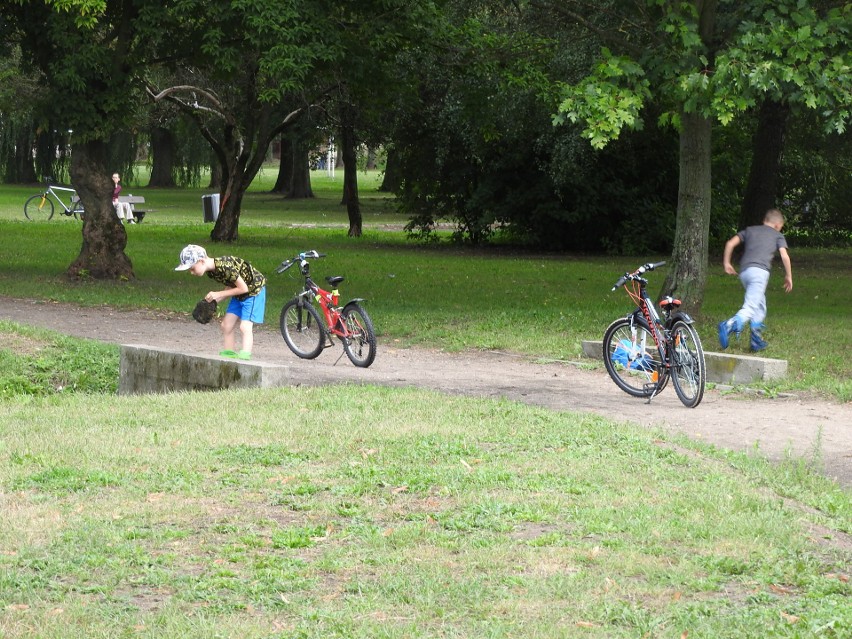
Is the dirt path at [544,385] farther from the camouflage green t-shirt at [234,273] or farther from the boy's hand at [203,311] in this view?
the boy's hand at [203,311]

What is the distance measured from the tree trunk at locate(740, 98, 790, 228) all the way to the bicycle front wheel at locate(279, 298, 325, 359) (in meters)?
15.6

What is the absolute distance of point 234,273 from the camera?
37.2 ft

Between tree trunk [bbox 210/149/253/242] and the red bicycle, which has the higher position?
tree trunk [bbox 210/149/253/242]

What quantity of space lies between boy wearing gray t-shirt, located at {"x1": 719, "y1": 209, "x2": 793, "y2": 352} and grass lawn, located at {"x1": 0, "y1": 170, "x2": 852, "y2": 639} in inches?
61.8

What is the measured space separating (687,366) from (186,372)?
4290 millimetres

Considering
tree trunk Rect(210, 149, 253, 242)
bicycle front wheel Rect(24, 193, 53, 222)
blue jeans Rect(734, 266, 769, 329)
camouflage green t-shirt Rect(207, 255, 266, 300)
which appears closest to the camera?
camouflage green t-shirt Rect(207, 255, 266, 300)

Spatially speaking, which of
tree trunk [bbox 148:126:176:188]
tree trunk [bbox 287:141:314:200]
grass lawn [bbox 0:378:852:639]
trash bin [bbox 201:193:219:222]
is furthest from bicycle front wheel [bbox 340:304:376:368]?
tree trunk [bbox 148:126:176:188]

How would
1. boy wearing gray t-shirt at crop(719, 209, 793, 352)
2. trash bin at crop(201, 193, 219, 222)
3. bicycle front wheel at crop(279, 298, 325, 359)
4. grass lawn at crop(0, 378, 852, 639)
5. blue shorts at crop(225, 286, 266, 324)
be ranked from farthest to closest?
trash bin at crop(201, 193, 219, 222) → boy wearing gray t-shirt at crop(719, 209, 793, 352) → bicycle front wheel at crop(279, 298, 325, 359) → blue shorts at crop(225, 286, 266, 324) → grass lawn at crop(0, 378, 852, 639)

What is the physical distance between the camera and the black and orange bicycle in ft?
34.2

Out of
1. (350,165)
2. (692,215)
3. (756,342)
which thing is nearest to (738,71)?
(756,342)

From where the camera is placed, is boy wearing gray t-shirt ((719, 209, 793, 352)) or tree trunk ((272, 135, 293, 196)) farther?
tree trunk ((272, 135, 293, 196))

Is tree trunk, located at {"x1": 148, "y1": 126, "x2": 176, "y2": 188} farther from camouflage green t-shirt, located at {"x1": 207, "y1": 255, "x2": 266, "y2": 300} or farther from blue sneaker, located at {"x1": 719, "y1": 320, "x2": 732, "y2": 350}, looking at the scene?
camouflage green t-shirt, located at {"x1": 207, "y1": 255, "x2": 266, "y2": 300}

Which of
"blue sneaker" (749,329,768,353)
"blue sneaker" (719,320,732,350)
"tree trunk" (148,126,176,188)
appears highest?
"tree trunk" (148,126,176,188)

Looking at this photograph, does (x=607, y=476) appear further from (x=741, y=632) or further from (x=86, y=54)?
(x=86, y=54)
